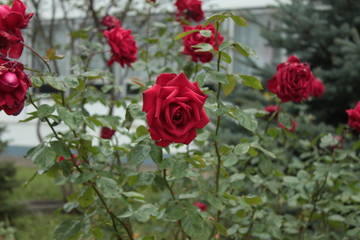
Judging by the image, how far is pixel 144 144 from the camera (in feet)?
3.95

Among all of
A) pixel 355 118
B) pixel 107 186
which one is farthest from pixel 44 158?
pixel 355 118

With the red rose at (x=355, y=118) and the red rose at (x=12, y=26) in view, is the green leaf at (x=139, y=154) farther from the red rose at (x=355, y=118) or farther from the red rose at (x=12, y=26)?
the red rose at (x=355, y=118)

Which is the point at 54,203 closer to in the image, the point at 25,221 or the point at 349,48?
the point at 25,221

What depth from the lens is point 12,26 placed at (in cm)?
110

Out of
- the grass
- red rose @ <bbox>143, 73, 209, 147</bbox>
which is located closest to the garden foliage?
red rose @ <bbox>143, 73, 209, 147</bbox>

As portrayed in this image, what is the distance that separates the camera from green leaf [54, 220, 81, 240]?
1.44m

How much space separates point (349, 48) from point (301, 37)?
61cm

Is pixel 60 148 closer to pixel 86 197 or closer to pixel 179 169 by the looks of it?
pixel 86 197

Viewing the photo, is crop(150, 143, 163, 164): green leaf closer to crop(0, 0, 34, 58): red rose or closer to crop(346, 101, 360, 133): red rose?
crop(0, 0, 34, 58): red rose

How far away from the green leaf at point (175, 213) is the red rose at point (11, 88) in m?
0.48

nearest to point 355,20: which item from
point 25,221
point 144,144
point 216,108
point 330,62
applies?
point 330,62

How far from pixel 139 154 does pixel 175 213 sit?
22cm

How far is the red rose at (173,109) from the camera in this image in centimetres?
98

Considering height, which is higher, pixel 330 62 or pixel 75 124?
pixel 75 124
